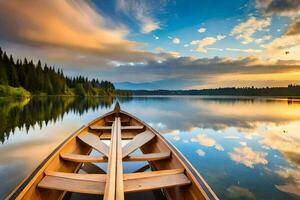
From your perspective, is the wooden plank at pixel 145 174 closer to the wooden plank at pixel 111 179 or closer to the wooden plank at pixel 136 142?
the wooden plank at pixel 111 179

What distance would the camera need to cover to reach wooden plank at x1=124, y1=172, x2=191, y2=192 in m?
2.84

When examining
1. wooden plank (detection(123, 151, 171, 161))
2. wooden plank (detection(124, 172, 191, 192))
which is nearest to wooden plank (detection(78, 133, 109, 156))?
wooden plank (detection(123, 151, 171, 161))

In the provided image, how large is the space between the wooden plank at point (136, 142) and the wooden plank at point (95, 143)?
0.42 m

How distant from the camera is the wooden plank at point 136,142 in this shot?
4.58m

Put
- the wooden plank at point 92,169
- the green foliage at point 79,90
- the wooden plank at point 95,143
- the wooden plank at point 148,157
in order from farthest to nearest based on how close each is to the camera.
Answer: the green foliage at point 79,90, the wooden plank at point 92,169, the wooden plank at point 95,143, the wooden plank at point 148,157

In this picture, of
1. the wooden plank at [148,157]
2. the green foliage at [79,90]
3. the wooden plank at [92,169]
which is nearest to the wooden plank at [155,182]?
the wooden plank at [148,157]

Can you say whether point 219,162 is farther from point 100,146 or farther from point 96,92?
point 96,92

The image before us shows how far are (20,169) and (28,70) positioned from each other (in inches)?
2288

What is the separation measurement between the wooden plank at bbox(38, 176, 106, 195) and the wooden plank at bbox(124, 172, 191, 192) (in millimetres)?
365

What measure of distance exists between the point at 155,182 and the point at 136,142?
2.43 metres

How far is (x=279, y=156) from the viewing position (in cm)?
709

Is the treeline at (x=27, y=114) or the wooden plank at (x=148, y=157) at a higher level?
the wooden plank at (x=148, y=157)

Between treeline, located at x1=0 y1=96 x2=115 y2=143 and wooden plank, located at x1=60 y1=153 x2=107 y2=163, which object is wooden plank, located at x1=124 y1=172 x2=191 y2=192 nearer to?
wooden plank, located at x1=60 y1=153 x2=107 y2=163

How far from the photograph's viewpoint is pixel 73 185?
9.58 ft
